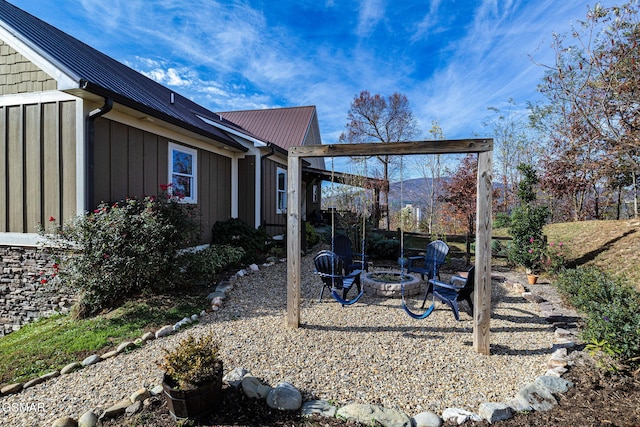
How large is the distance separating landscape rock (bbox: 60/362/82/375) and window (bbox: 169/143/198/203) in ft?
14.0

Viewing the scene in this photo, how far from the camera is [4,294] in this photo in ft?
18.0

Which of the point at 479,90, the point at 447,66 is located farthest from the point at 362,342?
the point at 447,66

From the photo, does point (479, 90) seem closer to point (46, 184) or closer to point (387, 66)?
point (387, 66)

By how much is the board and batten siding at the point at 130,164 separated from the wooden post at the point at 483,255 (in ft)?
18.3

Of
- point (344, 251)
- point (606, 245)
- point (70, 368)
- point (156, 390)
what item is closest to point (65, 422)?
point (156, 390)

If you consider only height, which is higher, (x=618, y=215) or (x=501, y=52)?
(x=501, y=52)

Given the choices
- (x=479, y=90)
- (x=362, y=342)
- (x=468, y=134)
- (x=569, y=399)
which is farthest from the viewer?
(x=468, y=134)

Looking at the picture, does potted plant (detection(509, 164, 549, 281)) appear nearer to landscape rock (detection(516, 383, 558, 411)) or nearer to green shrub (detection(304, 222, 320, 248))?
landscape rock (detection(516, 383, 558, 411))

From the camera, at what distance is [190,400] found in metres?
2.09

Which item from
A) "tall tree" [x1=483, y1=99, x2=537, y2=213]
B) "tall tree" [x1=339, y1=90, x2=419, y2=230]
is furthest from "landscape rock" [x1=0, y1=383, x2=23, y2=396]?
"tall tree" [x1=339, y1=90, x2=419, y2=230]

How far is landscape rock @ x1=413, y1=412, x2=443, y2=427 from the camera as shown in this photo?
2.13 metres

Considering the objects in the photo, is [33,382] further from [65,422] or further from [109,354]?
[65,422]

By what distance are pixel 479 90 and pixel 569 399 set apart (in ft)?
36.1

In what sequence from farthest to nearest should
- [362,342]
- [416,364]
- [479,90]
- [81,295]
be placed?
[479,90] → [81,295] → [362,342] → [416,364]
